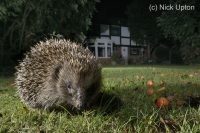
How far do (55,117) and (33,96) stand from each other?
3.75 feet

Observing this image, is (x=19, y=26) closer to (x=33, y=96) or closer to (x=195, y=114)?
(x=33, y=96)

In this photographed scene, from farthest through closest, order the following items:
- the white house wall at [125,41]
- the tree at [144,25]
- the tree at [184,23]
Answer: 1. the white house wall at [125,41]
2. the tree at [144,25]
3. the tree at [184,23]

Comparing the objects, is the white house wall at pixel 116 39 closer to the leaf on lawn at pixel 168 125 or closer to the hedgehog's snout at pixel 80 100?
the hedgehog's snout at pixel 80 100

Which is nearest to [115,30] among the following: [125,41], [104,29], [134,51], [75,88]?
[104,29]

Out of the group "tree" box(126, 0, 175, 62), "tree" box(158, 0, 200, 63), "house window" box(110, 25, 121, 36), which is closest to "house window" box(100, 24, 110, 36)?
"house window" box(110, 25, 121, 36)

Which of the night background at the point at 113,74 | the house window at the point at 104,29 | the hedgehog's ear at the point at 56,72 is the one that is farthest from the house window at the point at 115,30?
the hedgehog's ear at the point at 56,72

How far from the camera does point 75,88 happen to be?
17.7 feet

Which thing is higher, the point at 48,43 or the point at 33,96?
the point at 48,43

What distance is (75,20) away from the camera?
18.9 m

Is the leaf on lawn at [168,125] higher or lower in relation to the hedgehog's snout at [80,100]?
lower

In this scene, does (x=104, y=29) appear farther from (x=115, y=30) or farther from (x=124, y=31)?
(x=124, y=31)

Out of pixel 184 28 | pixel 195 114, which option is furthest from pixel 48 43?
pixel 184 28

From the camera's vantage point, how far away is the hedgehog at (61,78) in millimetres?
5445

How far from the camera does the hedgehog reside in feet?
17.9
